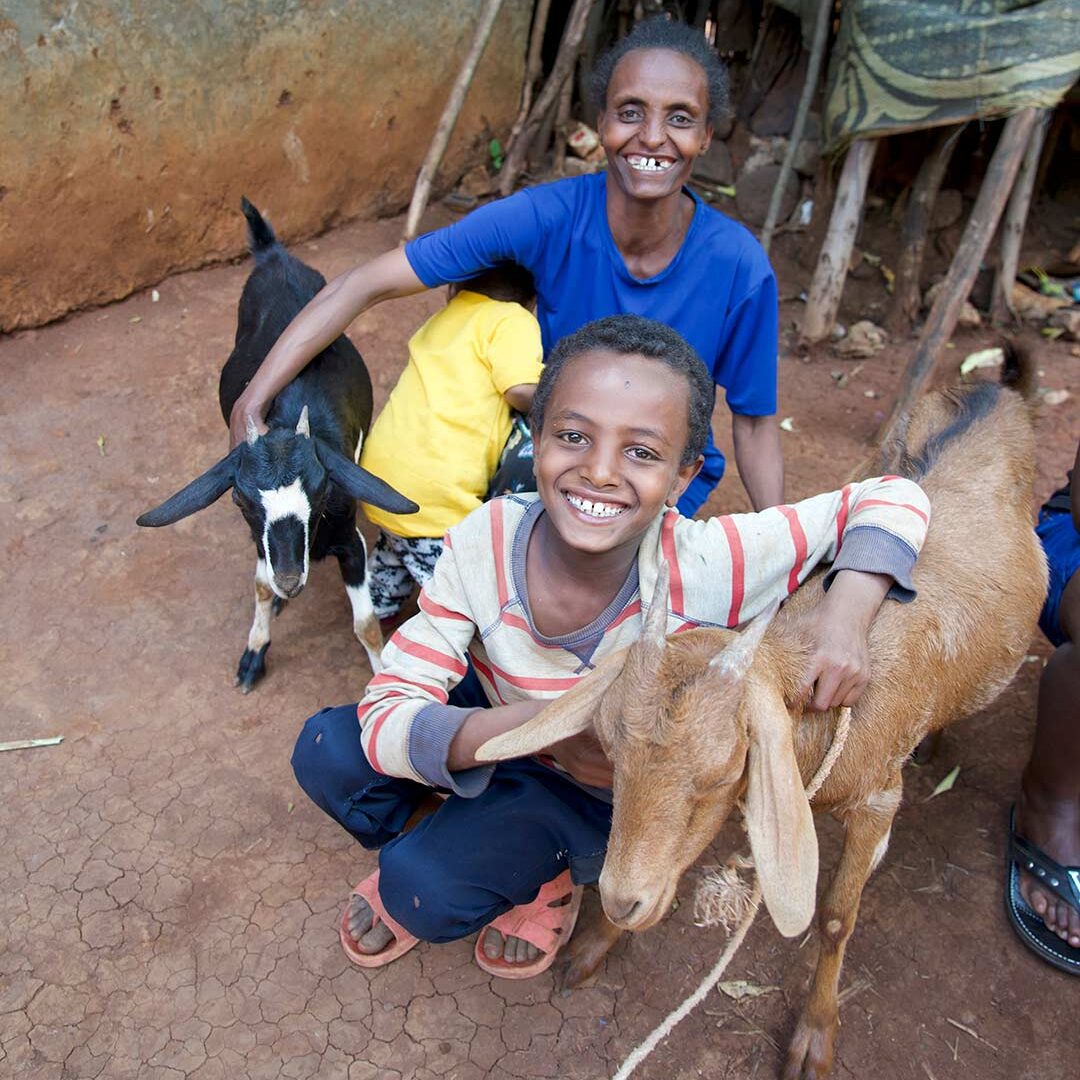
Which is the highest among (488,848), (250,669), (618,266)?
(618,266)

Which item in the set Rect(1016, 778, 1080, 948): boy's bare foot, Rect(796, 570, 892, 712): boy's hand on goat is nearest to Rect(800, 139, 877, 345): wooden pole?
Rect(1016, 778, 1080, 948): boy's bare foot

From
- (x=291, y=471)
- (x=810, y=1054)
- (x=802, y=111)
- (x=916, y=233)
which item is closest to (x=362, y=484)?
(x=291, y=471)

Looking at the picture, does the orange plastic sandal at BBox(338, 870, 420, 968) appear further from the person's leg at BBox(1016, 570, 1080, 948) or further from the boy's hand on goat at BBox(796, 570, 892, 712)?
the person's leg at BBox(1016, 570, 1080, 948)

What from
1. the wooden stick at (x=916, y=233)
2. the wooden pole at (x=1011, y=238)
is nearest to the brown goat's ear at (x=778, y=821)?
the wooden stick at (x=916, y=233)

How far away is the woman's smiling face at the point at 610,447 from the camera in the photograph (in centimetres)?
208

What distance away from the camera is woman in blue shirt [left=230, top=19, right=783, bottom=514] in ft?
9.79

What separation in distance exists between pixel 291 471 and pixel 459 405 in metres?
0.62

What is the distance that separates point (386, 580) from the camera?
3938 mm

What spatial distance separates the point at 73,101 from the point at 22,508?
216 cm

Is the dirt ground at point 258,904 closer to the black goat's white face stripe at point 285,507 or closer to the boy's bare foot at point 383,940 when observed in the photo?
the boy's bare foot at point 383,940

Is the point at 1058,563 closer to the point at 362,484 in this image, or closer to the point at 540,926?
the point at 540,926

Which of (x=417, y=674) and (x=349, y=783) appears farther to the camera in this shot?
(x=349, y=783)

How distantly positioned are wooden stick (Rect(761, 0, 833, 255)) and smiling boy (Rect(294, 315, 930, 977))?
4039 mm

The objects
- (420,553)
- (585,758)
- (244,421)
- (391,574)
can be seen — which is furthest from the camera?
(391,574)
